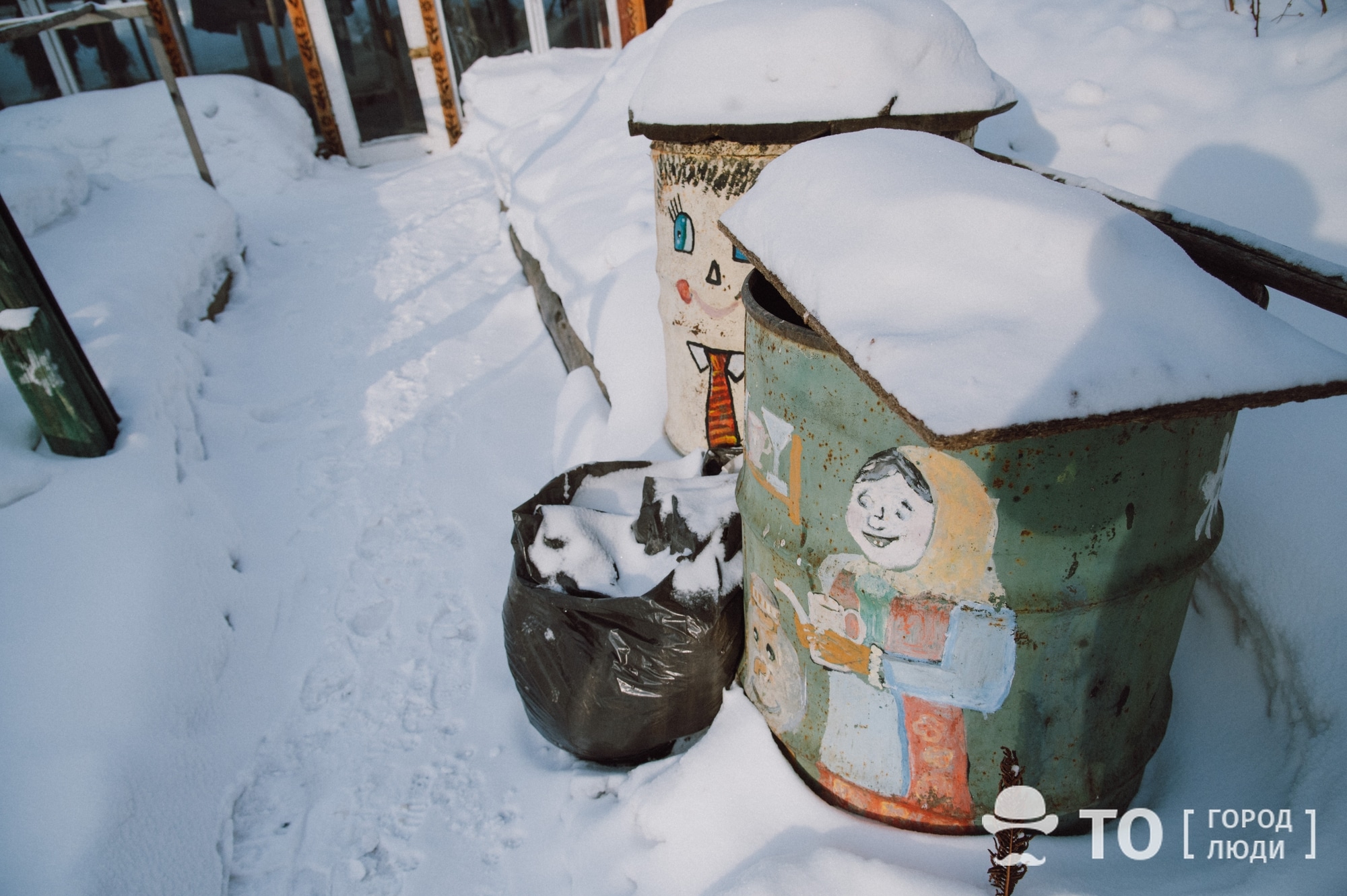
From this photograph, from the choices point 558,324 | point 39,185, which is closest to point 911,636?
point 558,324

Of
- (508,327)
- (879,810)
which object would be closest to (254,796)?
(879,810)

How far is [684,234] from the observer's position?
2.12 meters

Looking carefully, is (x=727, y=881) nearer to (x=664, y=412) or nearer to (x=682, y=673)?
(x=682, y=673)

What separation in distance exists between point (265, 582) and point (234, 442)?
115 cm

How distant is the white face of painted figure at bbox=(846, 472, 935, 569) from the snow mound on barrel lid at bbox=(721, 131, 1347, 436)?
0.25 meters

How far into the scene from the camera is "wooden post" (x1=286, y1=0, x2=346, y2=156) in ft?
31.2

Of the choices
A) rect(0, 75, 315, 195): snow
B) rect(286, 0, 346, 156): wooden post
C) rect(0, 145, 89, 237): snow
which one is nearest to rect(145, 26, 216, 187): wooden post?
rect(0, 145, 89, 237): snow

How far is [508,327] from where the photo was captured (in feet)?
15.2

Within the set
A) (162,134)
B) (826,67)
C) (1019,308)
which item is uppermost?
(826,67)

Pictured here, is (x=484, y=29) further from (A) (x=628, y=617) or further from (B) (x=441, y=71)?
(A) (x=628, y=617)

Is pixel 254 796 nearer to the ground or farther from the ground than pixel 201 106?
nearer to the ground

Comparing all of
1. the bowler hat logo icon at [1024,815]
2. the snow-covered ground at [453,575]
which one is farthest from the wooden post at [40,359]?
the bowler hat logo icon at [1024,815]

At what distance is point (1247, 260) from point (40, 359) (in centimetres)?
359

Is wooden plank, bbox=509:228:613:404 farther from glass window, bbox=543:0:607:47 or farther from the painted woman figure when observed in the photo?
glass window, bbox=543:0:607:47
